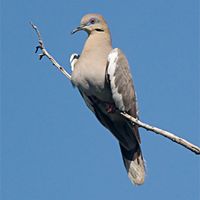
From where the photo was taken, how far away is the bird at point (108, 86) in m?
7.14

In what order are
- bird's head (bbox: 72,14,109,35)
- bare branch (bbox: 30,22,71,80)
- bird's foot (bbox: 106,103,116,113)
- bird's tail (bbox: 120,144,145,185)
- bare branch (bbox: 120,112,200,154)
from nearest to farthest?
1. bare branch (bbox: 120,112,200,154)
2. bare branch (bbox: 30,22,71,80)
3. bird's tail (bbox: 120,144,145,185)
4. bird's foot (bbox: 106,103,116,113)
5. bird's head (bbox: 72,14,109,35)

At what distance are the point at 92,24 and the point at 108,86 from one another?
3.05 ft

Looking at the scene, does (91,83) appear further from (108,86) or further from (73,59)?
(73,59)

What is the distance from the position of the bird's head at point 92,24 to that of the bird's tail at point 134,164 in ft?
5.07

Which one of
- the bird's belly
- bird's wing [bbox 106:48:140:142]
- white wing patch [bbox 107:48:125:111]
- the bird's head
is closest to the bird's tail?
bird's wing [bbox 106:48:140:142]

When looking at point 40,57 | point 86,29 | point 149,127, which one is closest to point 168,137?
point 149,127

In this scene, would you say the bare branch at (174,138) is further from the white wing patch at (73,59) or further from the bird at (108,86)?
the white wing patch at (73,59)

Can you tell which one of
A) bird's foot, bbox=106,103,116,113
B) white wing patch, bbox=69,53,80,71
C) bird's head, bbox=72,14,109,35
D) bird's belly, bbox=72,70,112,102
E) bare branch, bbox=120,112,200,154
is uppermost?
bird's head, bbox=72,14,109,35

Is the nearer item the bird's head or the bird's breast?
the bird's breast

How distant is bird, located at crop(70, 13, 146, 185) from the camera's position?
7137 millimetres

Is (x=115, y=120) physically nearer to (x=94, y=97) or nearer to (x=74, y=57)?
(x=94, y=97)

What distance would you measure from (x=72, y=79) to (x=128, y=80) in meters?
0.70

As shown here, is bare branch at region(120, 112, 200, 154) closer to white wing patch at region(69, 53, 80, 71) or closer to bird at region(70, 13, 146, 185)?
bird at region(70, 13, 146, 185)

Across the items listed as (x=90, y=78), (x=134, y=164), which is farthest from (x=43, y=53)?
(x=134, y=164)
